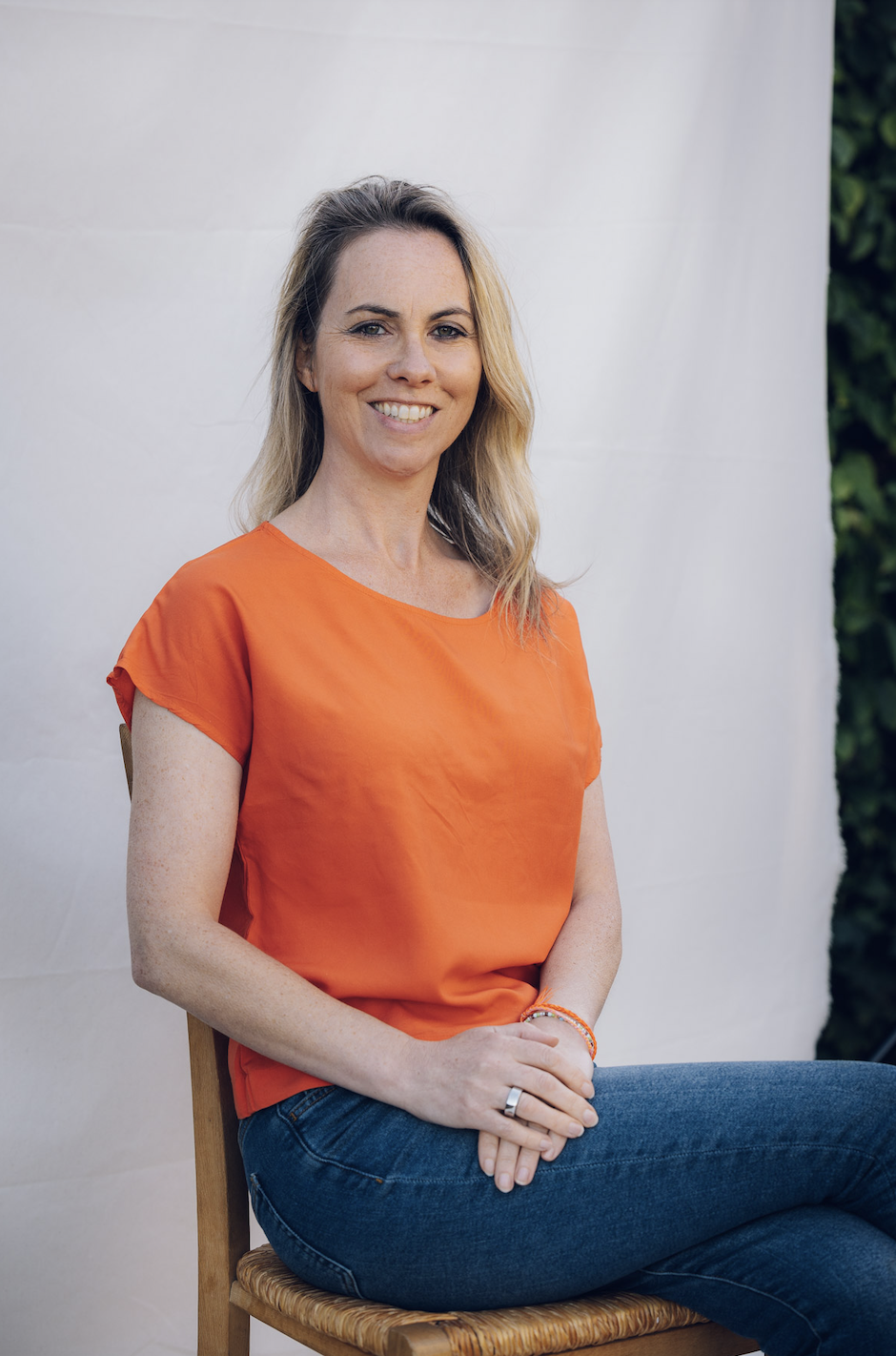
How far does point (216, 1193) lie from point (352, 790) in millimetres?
441

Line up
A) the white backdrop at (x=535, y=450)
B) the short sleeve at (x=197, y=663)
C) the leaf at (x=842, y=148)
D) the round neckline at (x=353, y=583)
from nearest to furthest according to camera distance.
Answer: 1. the short sleeve at (x=197, y=663)
2. the round neckline at (x=353, y=583)
3. the white backdrop at (x=535, y=450)
4. the leaf at (x=842, y=148)

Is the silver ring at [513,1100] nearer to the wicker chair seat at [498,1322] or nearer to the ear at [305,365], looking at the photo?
the wicker chair seat at [498,1322]

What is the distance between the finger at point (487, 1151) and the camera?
40.9 inches

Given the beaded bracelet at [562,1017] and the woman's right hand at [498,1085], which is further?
the beaded bracelet at [562,1017]

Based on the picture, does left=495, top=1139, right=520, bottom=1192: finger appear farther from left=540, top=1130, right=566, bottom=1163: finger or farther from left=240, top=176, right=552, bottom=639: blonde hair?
left=240, top=176, right=552, bottom=639: blonde hair

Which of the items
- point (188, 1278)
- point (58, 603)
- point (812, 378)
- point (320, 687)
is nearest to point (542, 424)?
point (812, 378)

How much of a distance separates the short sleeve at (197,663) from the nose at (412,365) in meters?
0.31

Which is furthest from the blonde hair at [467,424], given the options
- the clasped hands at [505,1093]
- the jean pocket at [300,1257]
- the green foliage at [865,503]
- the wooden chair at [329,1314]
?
the green foliage at [865,503]

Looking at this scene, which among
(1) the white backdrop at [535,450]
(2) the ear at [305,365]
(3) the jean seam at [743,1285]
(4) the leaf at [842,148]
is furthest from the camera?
(4) the leaf at [842,148]

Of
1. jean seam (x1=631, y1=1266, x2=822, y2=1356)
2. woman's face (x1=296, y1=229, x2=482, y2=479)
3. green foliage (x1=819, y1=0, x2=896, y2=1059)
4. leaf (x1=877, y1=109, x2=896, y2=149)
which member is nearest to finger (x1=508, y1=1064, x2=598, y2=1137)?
jean seam (x1=631, y1=1266, x2=822, y2=1356)

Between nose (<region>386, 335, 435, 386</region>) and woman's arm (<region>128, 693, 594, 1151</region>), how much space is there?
1.48 ft

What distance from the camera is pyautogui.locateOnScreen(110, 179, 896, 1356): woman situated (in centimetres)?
104

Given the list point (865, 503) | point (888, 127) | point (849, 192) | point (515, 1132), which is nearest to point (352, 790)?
point (515, 1132)

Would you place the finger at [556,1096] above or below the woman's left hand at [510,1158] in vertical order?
above
